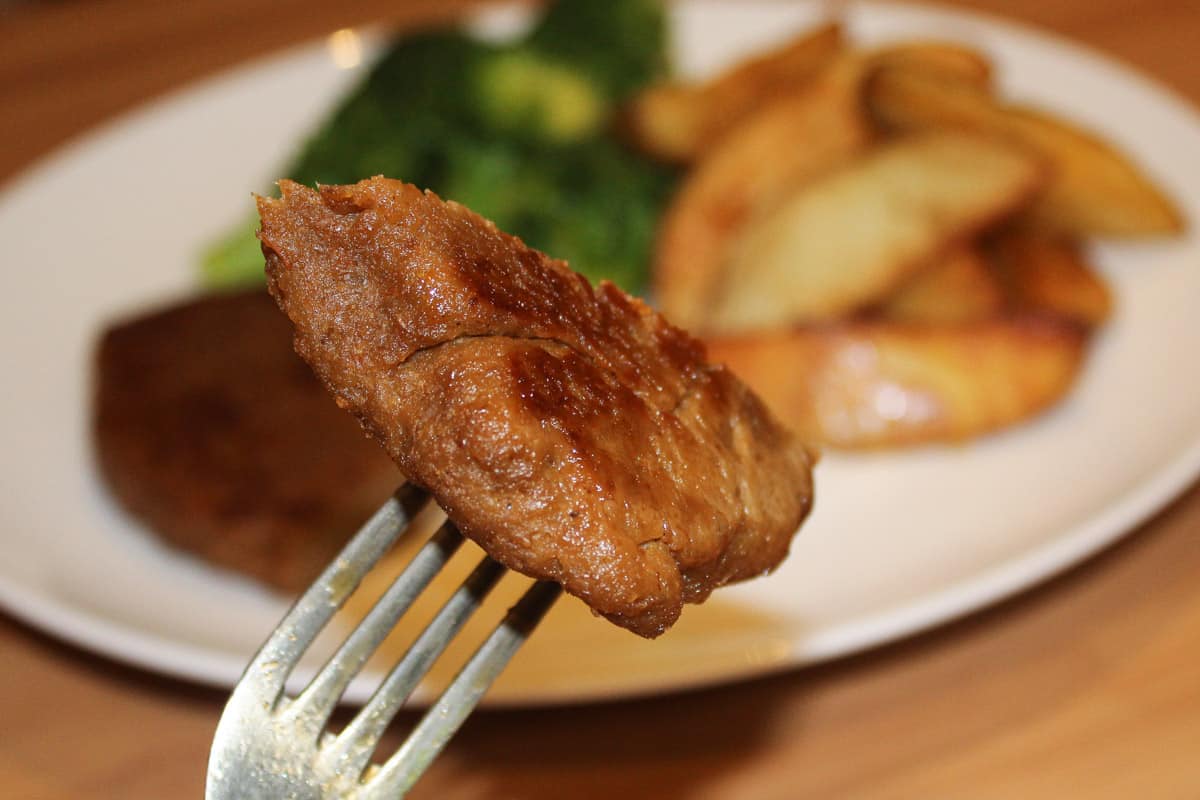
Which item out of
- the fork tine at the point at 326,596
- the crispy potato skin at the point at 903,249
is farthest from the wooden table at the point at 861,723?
the fork tine at the point at 326,596

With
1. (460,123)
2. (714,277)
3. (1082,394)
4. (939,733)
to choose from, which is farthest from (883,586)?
(460,123)

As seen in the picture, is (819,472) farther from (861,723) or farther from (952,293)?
(861,723)

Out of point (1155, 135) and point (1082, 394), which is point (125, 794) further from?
point (1155, 135)

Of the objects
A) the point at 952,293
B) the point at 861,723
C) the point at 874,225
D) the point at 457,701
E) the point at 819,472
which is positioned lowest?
the point at 861,723

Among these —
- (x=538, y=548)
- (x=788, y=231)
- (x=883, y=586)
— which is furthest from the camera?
(x=788, y=231)

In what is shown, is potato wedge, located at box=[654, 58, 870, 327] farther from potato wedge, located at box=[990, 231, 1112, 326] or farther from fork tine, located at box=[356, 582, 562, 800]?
fork tine, located at box=[356, 582, 562, 800]

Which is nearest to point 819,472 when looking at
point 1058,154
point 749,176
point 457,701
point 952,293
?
point 952,293

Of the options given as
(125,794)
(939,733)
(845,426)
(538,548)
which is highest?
(538,548)
